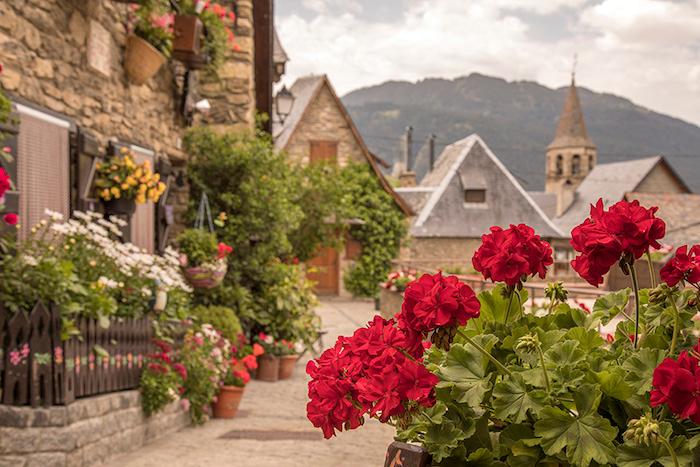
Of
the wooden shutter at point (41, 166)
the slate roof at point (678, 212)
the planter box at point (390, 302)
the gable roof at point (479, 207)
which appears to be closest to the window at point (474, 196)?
the gable roof at point (479, 207)

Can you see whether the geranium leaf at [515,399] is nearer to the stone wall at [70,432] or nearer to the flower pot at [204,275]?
the stone wall at [70,432]

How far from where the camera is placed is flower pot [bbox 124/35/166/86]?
21.1ft

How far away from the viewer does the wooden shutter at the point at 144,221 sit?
6867mm

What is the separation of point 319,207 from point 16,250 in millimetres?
8321

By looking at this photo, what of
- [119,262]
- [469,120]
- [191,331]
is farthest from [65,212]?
[469,120]

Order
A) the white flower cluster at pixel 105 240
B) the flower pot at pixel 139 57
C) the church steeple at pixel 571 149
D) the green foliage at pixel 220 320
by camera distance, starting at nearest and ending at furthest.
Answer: the white flower cluster at pixel 105 240, the flower pot at pixel 139 57, the green foliage at pixel 220 320, the church steeple at pixel 571 149

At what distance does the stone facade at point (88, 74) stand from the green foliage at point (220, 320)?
1719mm

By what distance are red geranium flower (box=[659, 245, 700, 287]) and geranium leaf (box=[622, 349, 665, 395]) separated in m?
0.19

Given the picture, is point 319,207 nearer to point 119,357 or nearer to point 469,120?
point 119,357

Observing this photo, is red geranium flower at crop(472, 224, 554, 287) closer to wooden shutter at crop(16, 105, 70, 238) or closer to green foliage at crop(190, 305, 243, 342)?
wooden shutter at crop(16, 105, 70, 238)

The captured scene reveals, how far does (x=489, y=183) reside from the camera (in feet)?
88.2

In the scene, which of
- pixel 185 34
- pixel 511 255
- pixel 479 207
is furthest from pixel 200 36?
pixel 479 207

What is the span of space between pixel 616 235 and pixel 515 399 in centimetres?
38

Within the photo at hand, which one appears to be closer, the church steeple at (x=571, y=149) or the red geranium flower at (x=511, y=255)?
the red geranium flower at (x=511, y=255)
